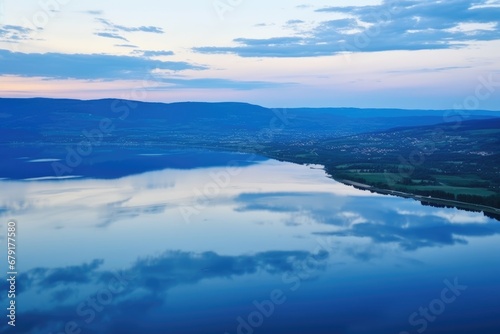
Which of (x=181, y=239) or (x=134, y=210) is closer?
(x=181, y=239)

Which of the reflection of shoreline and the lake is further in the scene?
the reflection of shoreline

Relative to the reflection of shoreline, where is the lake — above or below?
above

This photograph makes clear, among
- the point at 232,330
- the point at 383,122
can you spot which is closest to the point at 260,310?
the point at 232,330

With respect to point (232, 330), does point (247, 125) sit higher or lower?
lower

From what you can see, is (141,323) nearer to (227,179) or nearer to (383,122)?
(227,179)

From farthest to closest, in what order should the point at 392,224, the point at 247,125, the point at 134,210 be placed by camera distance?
1. the point at 247,125
2. the point at 134,210
3. the point at 392,224

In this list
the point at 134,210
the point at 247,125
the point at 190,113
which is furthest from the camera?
the point at 190,113

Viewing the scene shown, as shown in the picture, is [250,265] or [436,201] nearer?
[250,265]

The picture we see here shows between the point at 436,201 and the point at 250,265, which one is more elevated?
the point at 250,265
